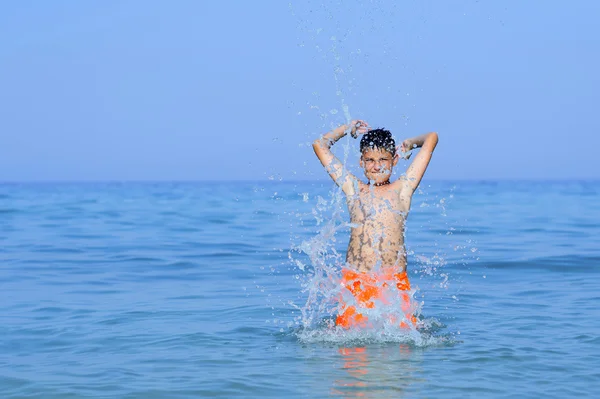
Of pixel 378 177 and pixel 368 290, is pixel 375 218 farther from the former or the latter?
pixel 368 290

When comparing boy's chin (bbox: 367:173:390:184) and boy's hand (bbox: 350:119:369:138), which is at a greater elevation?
boy's hand (bbox: 350:119:369:138)

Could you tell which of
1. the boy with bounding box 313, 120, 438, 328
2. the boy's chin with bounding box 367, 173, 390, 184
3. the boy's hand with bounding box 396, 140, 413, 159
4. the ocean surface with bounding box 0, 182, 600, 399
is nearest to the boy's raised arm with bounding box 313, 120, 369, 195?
the boy with bounding box 313, 120, 438, 328

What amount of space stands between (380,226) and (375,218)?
0.08 m

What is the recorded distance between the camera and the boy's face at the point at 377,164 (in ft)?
23.4

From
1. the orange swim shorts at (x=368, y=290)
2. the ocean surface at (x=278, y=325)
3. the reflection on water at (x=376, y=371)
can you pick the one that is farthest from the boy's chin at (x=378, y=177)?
the reflection on water at (x=376, y=371)

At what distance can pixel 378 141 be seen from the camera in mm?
7094

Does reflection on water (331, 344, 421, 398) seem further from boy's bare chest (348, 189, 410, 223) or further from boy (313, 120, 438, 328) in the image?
boy's bare chest (348, 189, 410, 223)

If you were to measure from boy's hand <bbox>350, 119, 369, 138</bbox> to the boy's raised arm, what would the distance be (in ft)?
0.20

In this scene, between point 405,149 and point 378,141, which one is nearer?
point 378,141

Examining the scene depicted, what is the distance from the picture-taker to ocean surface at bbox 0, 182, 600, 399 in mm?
6039

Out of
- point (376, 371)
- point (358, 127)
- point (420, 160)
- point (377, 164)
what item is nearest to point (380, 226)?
point (377, 164)

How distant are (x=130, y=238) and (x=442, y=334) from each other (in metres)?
12.6

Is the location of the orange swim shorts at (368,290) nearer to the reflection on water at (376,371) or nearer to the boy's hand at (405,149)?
the reflection on water at (376,371)

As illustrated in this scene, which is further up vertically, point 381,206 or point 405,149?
point 405,149
